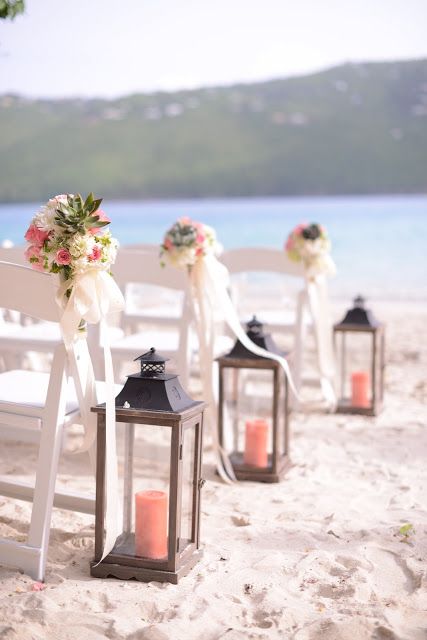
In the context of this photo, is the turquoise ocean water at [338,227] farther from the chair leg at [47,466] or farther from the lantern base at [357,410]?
the chair leg at [47,466]

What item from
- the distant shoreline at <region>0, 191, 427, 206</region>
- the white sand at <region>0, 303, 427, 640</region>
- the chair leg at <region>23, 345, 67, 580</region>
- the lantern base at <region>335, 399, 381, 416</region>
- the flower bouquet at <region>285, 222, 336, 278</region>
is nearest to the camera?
the white sand at <region>0, 303, 427, 640</region>

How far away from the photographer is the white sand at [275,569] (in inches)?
74.5

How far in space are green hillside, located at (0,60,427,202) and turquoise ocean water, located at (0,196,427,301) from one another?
0.82m

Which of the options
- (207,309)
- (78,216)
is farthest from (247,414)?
(78,216)

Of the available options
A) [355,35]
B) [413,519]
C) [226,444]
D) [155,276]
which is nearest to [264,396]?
[226,444]

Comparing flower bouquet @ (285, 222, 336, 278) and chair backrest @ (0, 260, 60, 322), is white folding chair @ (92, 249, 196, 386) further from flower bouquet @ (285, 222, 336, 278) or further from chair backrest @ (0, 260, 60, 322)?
chair backrest @ (0, 260, 60, 322)

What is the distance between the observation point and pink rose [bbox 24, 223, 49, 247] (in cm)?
210

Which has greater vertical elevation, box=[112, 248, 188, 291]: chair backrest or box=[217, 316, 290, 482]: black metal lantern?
box=[112, 248, 188, 291]: chair backrest

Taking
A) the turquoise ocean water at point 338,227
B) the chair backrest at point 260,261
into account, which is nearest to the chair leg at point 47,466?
the chair backrest at point 260,261

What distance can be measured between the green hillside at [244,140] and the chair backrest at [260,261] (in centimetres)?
2726

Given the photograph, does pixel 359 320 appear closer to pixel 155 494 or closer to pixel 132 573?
pixel 155 494

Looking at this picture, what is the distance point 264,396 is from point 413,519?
180 centimetres

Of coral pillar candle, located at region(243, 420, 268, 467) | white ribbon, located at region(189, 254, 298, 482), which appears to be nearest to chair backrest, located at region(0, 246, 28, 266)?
white ribbon, located at region(189, 254, 298, 482)

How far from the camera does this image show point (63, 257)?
2.06m
